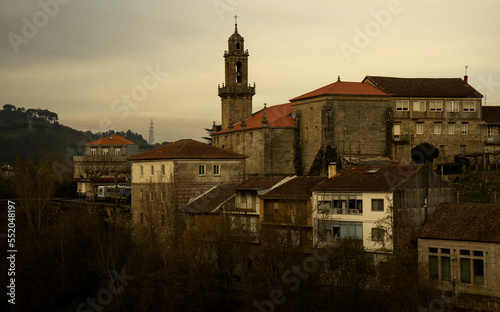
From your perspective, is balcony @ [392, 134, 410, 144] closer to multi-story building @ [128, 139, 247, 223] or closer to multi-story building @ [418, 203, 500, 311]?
multi-story building @ [128, 139, 247, 223]

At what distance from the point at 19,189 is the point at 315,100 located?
29.8 metres

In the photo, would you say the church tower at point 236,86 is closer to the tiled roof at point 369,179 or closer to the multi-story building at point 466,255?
the tiled roof at point 369,179

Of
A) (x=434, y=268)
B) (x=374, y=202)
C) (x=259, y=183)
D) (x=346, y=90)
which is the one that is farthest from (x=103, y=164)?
(x=434, y=268)

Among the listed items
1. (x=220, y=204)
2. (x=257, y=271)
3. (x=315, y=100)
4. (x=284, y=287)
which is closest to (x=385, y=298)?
(x=284, y=287)

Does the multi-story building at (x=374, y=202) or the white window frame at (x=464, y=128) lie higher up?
the white window frame at (x=464, y=128)

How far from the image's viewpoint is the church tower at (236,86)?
289ft

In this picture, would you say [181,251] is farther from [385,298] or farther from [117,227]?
[117,227]

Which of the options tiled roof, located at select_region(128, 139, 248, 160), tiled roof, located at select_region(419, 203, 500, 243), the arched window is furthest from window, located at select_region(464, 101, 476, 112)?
tiled roof, located at select_region(419, 203, 500, 243)

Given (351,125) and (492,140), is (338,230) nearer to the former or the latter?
(351,125)

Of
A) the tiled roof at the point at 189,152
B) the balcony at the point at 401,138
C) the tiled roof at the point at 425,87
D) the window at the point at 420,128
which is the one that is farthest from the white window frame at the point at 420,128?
the tiled roof at the point at 189,152

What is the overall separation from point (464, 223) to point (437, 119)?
3544 centimetres

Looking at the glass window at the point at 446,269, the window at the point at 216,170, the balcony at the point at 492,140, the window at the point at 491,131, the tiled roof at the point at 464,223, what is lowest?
the glass window at the point at 446,269

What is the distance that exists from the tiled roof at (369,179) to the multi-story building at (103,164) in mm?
37603

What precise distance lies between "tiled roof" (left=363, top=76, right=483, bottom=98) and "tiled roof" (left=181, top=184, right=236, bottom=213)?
24.5 meters
